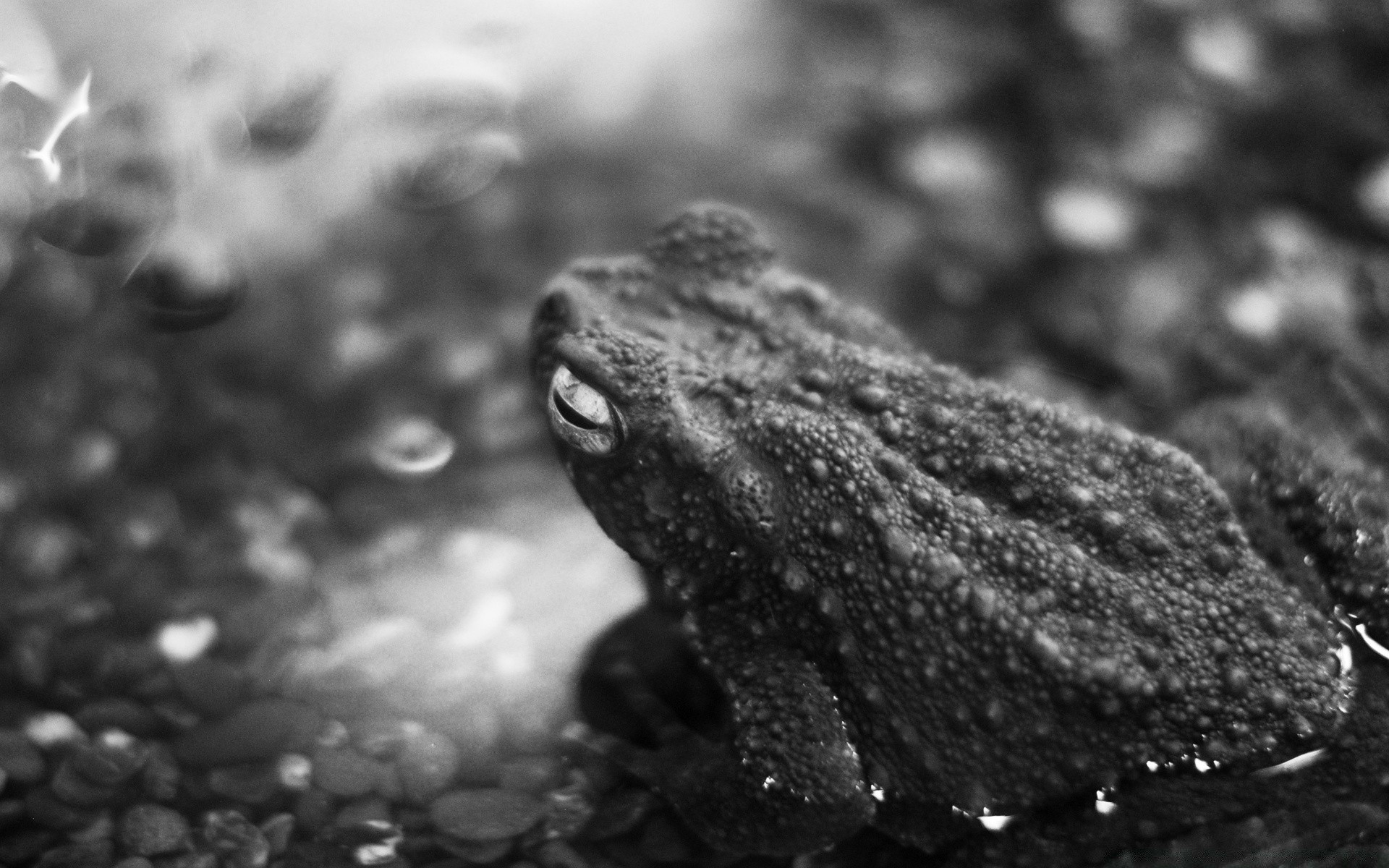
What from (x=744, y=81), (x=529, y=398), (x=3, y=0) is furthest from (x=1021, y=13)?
(x=3, y=0)

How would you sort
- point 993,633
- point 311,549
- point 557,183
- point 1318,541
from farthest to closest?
point 557,183 < point 311,549 < point 1318,541 < point 993,633

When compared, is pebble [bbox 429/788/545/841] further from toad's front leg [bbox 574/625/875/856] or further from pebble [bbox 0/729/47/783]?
pebble [bbox 0/729/47/783]

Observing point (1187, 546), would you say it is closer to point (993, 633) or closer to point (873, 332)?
point (993, 633)

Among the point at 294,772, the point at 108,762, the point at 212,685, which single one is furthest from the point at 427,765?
the point at 108,762

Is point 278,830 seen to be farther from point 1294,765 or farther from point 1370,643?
point 1370,643

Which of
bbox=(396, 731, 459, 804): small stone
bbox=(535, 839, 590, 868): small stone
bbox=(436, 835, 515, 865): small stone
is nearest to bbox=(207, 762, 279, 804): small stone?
bbox=(396, 731, 459, 804): small stone

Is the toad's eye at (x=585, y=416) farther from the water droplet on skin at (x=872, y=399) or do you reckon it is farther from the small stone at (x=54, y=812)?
the small stone at (x=54, y=812)
